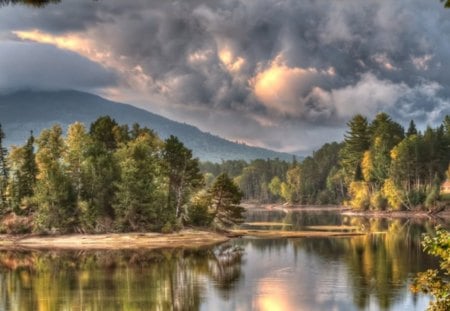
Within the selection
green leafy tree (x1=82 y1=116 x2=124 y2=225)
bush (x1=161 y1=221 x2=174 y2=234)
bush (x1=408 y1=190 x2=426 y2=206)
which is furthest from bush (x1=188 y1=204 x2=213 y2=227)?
bush (x1=408 y1=190 x2=426 y2=206)

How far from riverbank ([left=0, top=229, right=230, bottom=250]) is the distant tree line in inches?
89.0

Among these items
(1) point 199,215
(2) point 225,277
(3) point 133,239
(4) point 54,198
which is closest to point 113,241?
(3) point 133,239

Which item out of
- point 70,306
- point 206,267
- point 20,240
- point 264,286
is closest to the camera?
point 70,306

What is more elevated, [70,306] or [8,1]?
[8,1]

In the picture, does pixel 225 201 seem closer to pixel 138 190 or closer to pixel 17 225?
pixel 138 190

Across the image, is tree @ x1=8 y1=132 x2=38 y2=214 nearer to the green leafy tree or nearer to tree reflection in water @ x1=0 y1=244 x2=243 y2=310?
the green leafy tree

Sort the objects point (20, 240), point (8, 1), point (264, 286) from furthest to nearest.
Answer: point (20, 240) < point (264, 286) < point (8, 1)

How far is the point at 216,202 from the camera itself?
99.1 m

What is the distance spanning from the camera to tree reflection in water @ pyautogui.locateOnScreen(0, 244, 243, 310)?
148 feet

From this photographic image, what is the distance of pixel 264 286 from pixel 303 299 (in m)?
6.26

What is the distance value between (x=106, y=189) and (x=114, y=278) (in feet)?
129

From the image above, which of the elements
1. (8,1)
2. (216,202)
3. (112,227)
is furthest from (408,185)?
(8,1)

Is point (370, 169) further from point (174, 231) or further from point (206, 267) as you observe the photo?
point (206, 267)

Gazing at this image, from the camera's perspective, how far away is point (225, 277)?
57000 mm
